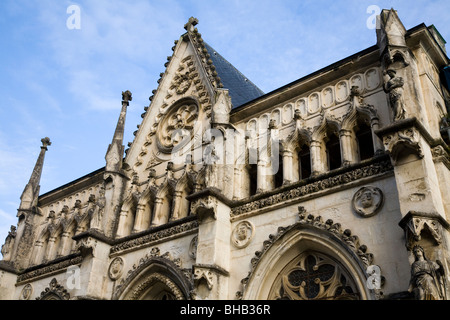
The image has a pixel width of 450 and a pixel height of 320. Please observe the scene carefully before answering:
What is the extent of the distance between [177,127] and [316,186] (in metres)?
6.84

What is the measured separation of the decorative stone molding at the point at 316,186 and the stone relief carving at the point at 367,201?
1.25ft

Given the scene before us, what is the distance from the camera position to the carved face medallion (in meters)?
16.8

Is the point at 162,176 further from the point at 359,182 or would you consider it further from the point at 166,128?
the point at 359,182

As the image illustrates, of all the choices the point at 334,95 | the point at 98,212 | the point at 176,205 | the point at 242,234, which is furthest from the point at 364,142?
the point at 98,212

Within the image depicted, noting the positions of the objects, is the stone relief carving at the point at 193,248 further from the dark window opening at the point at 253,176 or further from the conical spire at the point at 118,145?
the conical spire at the point at 118,145

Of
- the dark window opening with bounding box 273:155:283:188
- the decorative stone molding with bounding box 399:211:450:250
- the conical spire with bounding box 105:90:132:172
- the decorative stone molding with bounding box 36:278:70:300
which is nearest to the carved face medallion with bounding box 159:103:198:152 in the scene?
the conical spire with bounding box 105:90:132:172

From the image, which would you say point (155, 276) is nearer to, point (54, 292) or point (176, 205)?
point (176, 205)

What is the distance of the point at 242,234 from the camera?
12898 millimetres

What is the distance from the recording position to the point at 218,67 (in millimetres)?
19562

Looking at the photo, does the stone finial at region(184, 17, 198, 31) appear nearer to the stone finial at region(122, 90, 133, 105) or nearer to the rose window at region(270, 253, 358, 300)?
the stone finial at region(122, 90, 133, 105)
